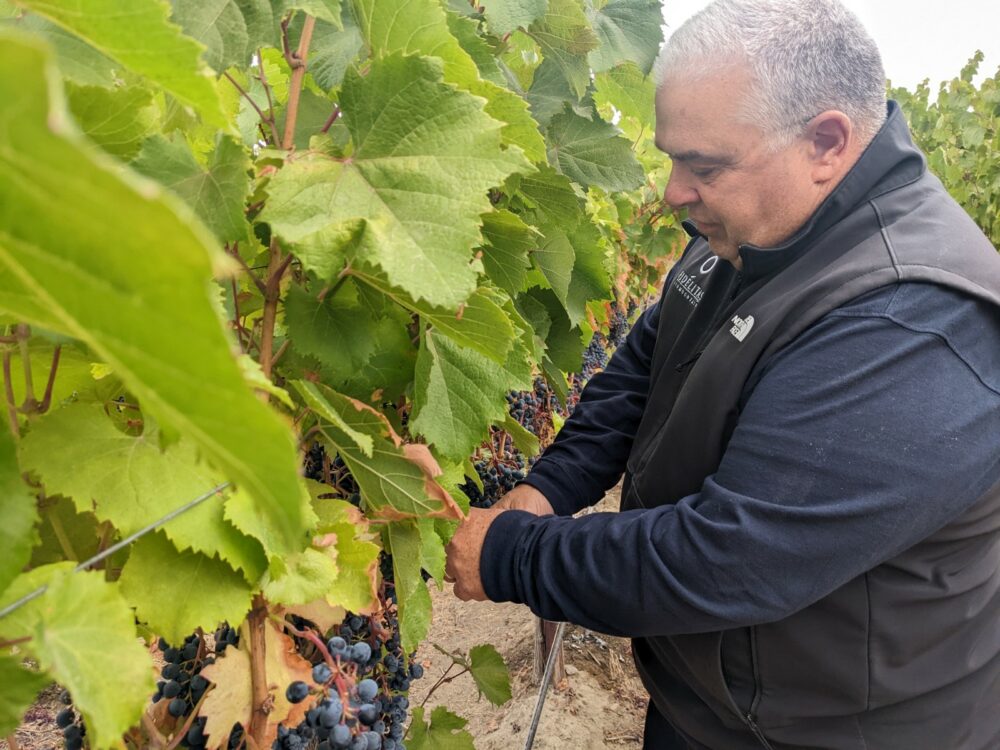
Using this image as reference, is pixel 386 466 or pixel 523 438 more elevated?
pixel 386 466

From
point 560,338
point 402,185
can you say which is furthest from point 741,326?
A: point 402,185

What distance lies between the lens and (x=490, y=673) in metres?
1.96

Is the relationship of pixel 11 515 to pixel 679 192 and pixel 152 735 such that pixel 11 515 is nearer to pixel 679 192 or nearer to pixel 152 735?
pixel 152 735

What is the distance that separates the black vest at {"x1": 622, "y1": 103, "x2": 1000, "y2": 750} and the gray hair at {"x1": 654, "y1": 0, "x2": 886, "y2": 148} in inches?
5.3

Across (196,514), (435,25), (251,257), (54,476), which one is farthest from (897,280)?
(54,476)

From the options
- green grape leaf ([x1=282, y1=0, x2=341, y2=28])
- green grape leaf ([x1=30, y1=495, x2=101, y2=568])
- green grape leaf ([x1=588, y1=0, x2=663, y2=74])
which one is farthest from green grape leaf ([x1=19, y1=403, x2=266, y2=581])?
green grape leaf ([x1=588, y1=0, x2=663, y2=74])

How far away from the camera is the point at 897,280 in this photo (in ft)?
4.27

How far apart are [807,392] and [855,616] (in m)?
0.50

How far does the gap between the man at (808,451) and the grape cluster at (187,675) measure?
56cm

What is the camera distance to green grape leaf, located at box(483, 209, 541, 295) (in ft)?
3.90

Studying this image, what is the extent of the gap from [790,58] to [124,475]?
1339mm

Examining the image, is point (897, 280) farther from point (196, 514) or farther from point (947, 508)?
point (196, 514)

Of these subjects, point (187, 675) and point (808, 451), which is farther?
point (808, 451)

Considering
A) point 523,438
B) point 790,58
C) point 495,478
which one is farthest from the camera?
point 495,478
